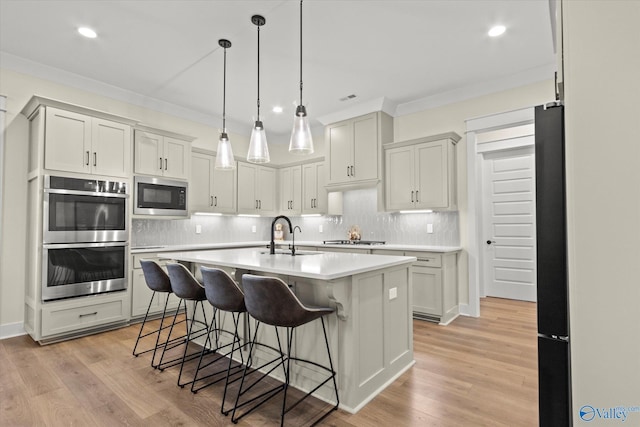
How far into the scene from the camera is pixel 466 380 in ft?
8.13

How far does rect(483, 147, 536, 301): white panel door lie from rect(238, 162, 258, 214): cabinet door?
13.1ft

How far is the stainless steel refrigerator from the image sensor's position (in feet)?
3.52

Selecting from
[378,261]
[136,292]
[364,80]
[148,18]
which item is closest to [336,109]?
[364,80]

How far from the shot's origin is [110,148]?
3.73 m

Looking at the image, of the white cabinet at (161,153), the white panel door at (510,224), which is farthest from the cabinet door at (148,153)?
the white panel door at (510,224)

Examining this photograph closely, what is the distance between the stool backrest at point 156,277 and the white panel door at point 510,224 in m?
4.88

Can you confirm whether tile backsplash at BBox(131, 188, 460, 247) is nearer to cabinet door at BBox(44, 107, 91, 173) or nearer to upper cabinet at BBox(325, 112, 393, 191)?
upper cabinet at BBox(325, 112, 393, 191)

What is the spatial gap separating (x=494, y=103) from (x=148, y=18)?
3909 millimetres

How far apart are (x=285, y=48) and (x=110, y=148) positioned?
227cm

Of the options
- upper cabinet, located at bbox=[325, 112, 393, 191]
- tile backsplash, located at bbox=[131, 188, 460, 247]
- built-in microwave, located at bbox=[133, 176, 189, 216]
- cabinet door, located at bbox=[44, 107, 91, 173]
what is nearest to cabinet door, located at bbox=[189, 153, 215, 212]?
built-in microwave, located at bbox=[133, 176, 189, 216]

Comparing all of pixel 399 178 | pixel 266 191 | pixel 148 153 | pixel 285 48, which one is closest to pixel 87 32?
pixel 148 153

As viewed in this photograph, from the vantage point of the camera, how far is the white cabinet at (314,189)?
18.4ft

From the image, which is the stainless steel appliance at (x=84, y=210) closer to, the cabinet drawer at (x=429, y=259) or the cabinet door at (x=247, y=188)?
the cabinet door at (x=247, y=188)

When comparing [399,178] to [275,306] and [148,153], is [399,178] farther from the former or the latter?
[148,153]
